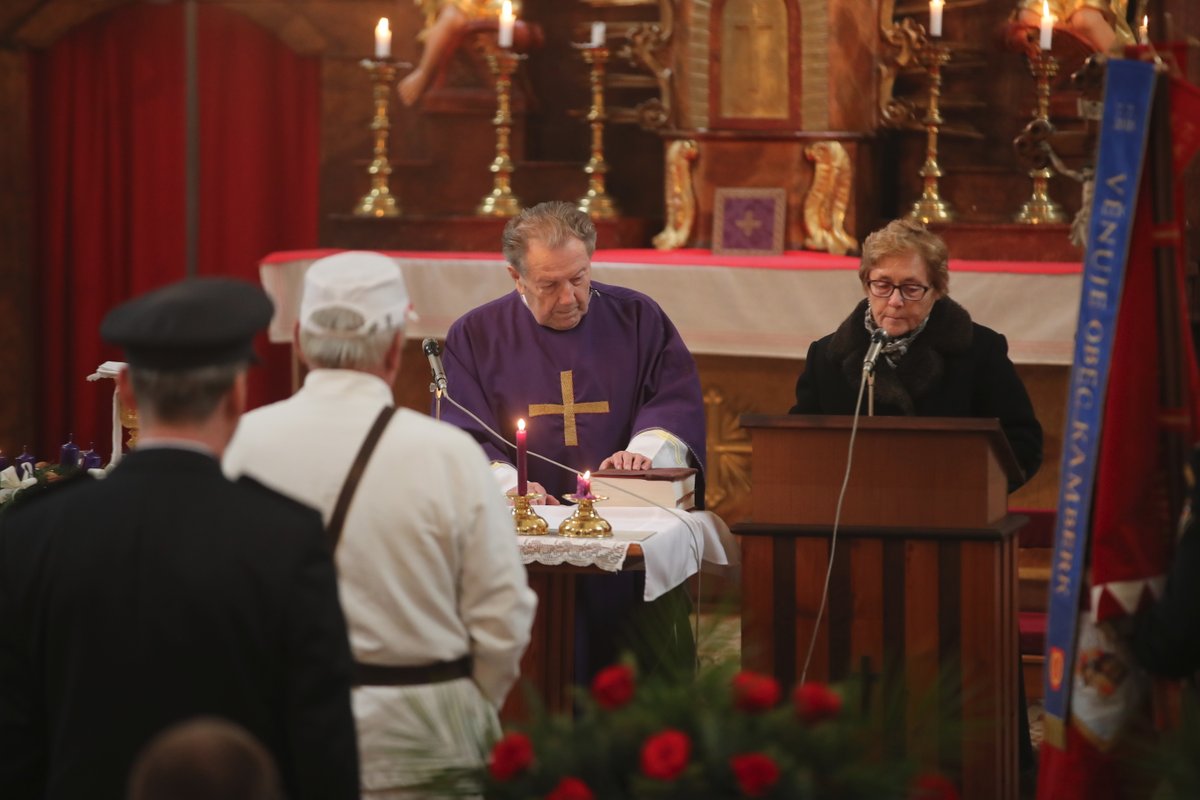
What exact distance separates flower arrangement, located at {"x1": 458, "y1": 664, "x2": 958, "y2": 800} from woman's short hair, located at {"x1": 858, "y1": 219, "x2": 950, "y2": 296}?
2321 millimetres

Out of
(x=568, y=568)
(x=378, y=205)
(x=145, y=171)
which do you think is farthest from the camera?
(x=145, y=171)

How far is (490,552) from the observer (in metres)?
3.22

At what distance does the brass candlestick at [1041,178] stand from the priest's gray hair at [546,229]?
8.87 ft

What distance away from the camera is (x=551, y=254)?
5.43 m

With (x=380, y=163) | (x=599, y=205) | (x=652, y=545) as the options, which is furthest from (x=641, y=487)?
(x=380, y=163)

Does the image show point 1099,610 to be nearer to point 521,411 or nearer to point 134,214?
point 521,411

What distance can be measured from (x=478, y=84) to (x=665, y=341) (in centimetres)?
336

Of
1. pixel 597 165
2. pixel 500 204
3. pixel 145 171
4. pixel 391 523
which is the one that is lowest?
pixel 391 523

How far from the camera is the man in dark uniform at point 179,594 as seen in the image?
2691mm

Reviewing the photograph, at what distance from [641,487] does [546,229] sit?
81 cm

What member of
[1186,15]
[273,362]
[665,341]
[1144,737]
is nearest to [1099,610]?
[1144,737]

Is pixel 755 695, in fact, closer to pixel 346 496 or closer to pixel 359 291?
pixel 346 496

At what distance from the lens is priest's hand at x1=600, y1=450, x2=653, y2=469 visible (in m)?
5.30

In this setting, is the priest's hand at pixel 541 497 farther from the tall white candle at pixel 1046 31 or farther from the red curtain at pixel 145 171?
the red curtain at pixel 145 171
